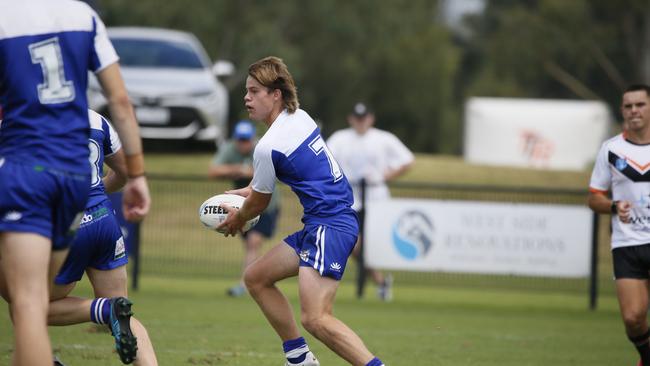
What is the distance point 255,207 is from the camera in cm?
704

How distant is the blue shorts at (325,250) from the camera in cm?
688

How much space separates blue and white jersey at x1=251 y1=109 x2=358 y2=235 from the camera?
691 cm

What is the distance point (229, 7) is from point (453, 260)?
78.3ft

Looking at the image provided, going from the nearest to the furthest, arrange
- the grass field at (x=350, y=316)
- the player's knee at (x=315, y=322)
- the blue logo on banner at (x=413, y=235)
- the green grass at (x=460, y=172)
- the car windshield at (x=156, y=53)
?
the player's knee at (x=315, y=322) → the grass field at (x=350, y=316) → the blue logo on banner at (x=413, y=235) → the car windshield at (x=156, y=53) → the green grass at (x=460, y=172)

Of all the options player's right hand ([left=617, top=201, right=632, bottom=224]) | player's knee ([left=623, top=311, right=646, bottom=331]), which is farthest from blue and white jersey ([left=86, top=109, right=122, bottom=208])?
player's knee ([left=623, top=311, right=646, bottom=331])

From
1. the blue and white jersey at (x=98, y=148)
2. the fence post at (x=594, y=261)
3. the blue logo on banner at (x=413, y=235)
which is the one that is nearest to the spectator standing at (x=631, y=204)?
the blue and white jersey at (x=98, y=148)

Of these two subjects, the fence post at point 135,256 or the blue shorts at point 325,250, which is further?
the fence post at point 135,256

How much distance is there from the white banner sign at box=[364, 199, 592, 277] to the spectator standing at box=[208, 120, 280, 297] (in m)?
1.36

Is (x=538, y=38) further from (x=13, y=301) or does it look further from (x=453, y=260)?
(x=13, y=301)

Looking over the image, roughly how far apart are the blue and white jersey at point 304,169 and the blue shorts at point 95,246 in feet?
2.99

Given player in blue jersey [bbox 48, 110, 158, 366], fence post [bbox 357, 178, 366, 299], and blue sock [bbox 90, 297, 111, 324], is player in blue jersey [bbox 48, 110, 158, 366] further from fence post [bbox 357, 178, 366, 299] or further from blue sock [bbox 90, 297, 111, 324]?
fence post [bbox 357, 178, 366, 299]

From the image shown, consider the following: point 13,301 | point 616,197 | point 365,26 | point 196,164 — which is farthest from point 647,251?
point 365,26

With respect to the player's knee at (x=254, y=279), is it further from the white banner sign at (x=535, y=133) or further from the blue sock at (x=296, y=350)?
the white banner sign at (x=535, y=133)

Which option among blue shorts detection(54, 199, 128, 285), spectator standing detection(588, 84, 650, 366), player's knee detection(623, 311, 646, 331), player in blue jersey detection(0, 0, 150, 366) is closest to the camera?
player in blue jersey detection(0, 0, 150, 366)
